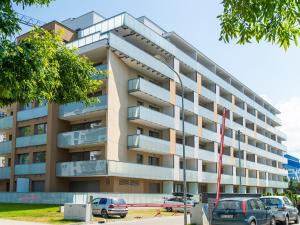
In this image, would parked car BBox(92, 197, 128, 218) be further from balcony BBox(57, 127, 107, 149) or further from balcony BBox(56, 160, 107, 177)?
balcony BBox(57, 127, 107, 149)

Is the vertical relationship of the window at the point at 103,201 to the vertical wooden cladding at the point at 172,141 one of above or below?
below

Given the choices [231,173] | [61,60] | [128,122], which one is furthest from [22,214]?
[231,173]

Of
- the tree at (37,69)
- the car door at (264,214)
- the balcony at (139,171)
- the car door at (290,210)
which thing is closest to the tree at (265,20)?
the tree at (37,69)

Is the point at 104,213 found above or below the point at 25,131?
below

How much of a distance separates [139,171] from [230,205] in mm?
→ 22645

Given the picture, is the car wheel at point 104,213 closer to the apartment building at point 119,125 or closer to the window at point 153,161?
the apartment building at point 119,125

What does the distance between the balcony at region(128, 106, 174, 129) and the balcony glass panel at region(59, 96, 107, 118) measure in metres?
3.24

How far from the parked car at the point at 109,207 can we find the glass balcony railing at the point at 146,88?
45.5 feet

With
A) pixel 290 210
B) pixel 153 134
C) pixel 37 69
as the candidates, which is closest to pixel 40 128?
pixel 153 134

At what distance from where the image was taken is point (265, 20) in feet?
18.2

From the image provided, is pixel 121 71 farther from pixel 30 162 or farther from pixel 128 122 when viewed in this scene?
pixel 30 162

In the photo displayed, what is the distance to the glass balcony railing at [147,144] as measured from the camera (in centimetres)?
4012

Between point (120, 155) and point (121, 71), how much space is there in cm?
791

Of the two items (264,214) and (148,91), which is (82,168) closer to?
(148,91)
